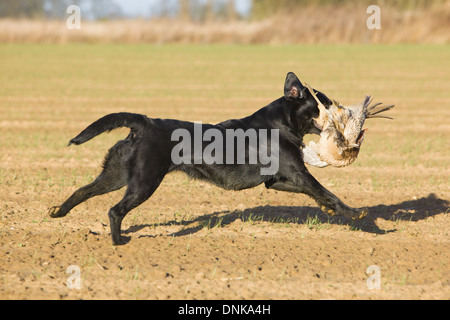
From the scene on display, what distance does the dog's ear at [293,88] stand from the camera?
6.03 m

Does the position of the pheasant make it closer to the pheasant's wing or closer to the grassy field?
the pheasant's wing

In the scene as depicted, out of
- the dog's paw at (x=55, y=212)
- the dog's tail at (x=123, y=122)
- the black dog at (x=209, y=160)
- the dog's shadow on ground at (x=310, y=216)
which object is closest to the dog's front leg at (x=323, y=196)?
the black dog at (x=209, y=160)

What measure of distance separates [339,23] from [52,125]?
116 feet

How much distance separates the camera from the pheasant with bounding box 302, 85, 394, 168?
19.7 ft

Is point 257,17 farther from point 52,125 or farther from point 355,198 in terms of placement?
point 355,198

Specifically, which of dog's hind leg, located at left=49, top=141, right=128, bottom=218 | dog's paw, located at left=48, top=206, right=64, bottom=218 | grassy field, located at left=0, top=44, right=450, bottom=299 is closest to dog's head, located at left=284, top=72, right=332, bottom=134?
grassy field, located at left=0, top=44, right=450, bottom=299

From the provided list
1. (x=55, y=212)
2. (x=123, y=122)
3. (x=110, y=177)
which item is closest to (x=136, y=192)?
(x=110, y=177)

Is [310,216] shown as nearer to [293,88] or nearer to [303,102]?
[303,102]

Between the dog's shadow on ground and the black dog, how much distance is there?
2.45ft

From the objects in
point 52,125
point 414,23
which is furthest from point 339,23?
point 52,125

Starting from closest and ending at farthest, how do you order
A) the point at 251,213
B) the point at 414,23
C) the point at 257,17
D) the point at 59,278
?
1. the point at 59,278
2. the point at 251,213
3. the point at 414,23
4. the point at 257,17

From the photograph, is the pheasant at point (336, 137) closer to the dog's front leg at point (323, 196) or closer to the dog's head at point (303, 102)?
the dog's head at point (303, 102)
